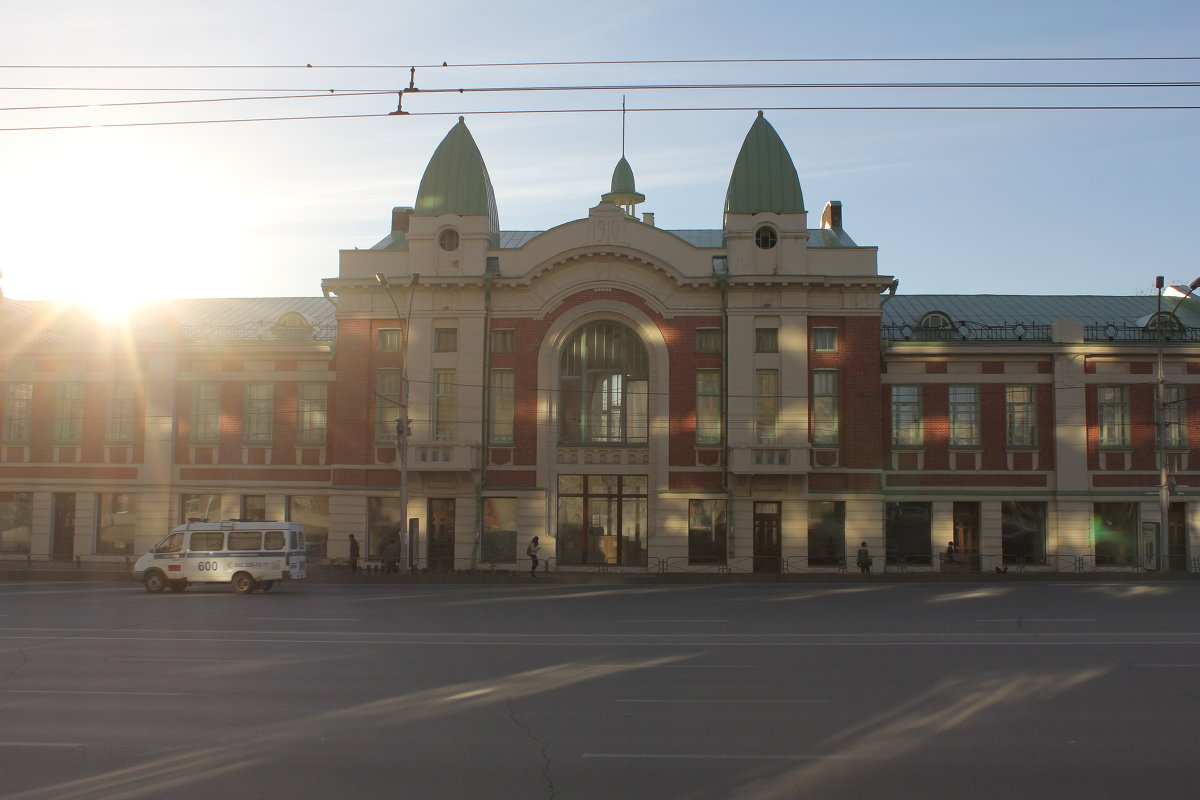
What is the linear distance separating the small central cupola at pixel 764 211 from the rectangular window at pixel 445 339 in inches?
432

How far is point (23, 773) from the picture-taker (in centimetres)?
949

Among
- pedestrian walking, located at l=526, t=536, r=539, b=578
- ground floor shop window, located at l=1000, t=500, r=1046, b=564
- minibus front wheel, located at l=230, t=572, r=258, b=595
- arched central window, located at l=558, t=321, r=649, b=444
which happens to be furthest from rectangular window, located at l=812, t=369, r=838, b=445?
minibus front wheel, located at l=230, t=572, r=258, b=595

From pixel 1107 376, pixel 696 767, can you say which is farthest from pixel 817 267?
pixel 696 767

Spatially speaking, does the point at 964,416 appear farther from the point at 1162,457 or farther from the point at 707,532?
the point at 707,532

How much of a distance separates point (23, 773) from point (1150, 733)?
36.7ft

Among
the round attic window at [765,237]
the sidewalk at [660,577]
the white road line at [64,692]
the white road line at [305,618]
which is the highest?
the round attic window at [765,237]

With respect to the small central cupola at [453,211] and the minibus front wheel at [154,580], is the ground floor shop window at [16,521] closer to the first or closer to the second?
the minibus front wheel at [154,580]

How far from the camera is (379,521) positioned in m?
40.3

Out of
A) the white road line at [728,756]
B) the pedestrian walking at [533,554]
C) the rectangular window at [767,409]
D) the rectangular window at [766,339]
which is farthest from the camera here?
the rectangular window at [766,339]

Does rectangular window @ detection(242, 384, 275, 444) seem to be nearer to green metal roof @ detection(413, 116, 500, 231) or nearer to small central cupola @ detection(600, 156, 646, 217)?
green metal roof @ detection(413, 116, 500, 231)

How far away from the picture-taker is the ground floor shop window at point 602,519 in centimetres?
3941

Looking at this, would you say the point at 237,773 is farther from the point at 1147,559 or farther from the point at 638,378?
the point at 1147,559

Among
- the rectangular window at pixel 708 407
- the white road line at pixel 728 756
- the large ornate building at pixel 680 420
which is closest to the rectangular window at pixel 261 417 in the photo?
the large ornate building at pixel 680 420

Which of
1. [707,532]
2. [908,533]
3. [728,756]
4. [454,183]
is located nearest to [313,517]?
[454,183]
